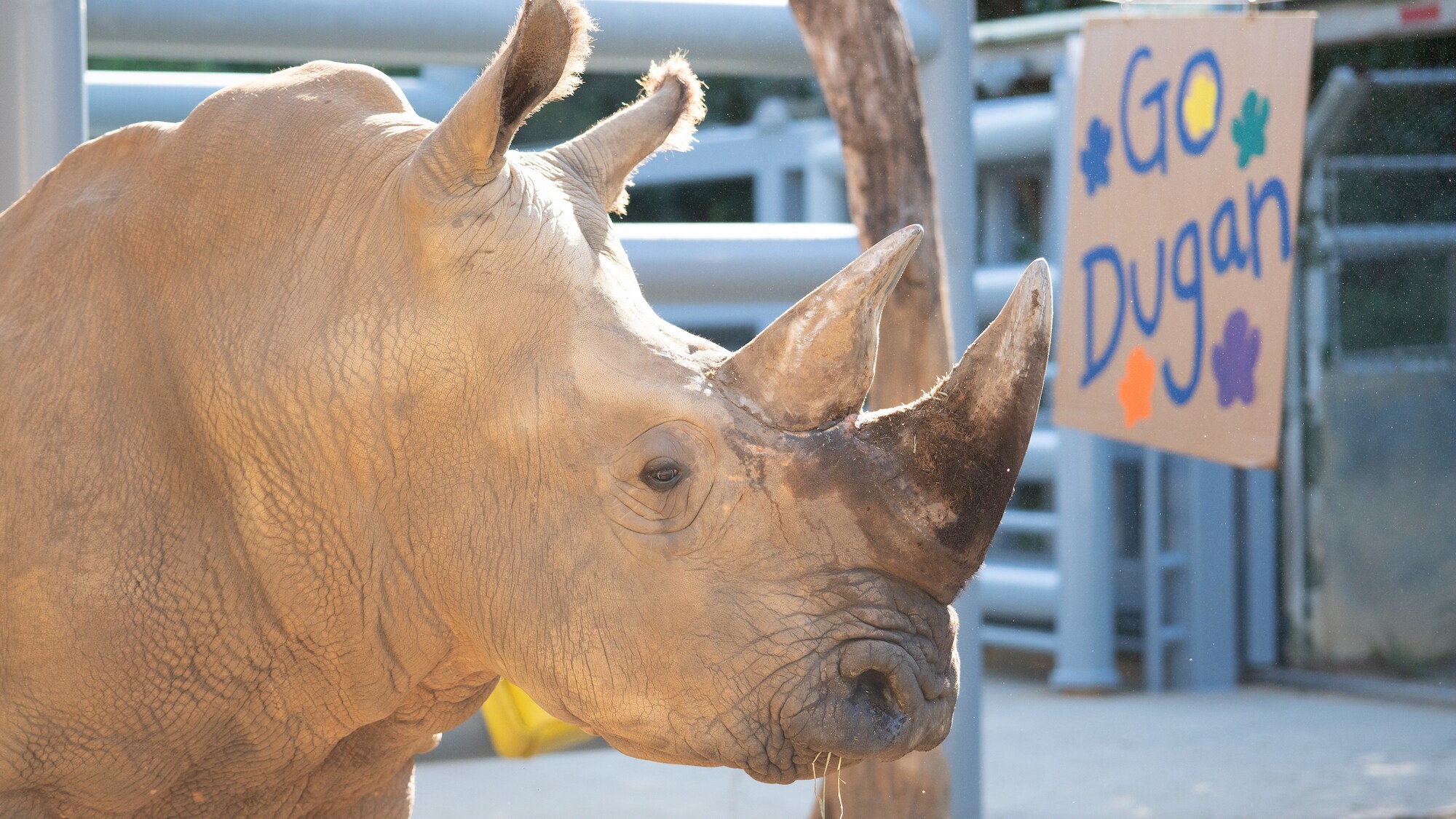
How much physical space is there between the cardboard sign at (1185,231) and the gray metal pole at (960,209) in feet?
1.81

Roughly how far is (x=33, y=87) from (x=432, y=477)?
1692 millimetres

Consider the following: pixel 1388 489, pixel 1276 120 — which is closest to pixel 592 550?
pixel 1276 120

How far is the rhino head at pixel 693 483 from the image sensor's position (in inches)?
80.6

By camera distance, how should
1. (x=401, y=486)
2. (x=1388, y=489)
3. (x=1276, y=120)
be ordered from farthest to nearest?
(x=1388, y=489) < (x=1276, y=120) < (x=401, y=486)

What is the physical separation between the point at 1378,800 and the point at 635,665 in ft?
16.3

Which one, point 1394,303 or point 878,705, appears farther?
point 1394,303

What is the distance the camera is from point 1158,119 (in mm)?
4980

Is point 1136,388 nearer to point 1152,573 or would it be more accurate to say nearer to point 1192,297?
point 1192,297

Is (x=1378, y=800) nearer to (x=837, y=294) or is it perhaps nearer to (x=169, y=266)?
(x=837, y=294)

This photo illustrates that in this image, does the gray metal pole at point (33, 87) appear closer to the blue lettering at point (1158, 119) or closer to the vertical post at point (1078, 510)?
the blue lettering at point (1158, 119)

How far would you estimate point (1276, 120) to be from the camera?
462cm

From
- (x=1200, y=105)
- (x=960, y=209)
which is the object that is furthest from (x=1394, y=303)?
(x=960, y=209)

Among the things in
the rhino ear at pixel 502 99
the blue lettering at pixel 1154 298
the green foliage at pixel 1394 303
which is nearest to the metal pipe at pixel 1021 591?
the green foliage at pixel 1394 303

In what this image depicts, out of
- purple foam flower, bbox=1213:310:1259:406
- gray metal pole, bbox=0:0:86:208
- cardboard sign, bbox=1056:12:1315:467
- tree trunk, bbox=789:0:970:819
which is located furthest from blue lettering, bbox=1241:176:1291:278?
gray metal pole, bbox=0:0:86:208
